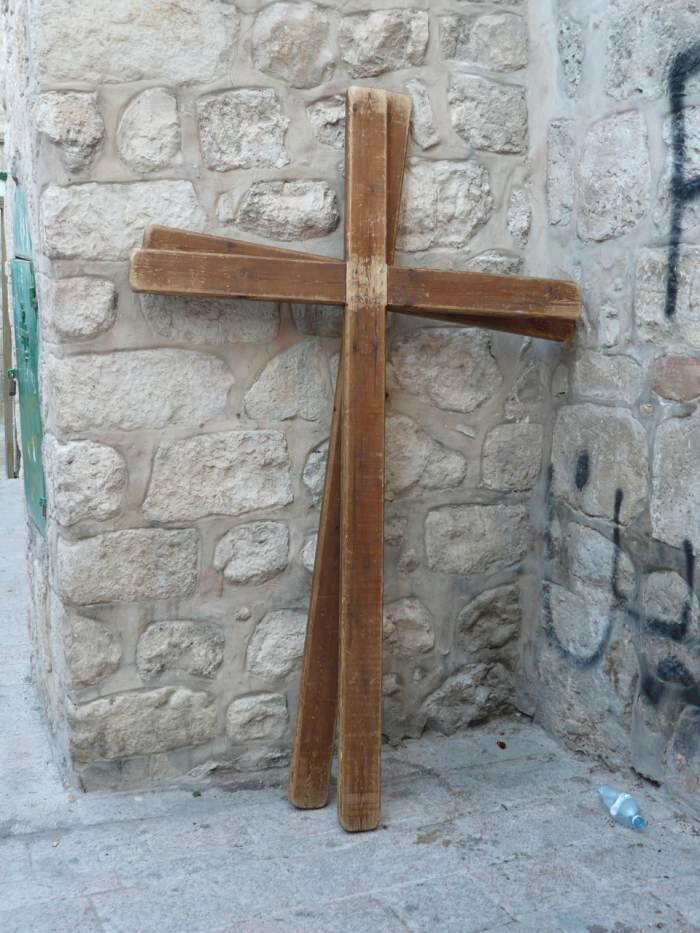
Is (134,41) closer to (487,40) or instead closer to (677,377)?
(487,40)

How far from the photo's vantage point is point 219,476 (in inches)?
101

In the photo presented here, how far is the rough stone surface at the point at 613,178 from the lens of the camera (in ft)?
8.04

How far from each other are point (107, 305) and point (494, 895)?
5.05 feet

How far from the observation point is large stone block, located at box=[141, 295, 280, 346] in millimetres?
2459

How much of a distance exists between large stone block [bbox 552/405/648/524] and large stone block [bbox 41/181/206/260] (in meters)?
1.14

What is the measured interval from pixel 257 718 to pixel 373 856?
1.76 ft

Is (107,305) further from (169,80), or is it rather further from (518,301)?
(518,301)

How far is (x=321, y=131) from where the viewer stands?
254 cm

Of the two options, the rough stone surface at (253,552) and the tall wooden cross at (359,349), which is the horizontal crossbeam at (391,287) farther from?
the rough stone surface at (253,552)

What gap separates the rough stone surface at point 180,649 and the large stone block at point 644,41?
1.65 metres

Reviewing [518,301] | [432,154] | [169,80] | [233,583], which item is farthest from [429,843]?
[169,80]

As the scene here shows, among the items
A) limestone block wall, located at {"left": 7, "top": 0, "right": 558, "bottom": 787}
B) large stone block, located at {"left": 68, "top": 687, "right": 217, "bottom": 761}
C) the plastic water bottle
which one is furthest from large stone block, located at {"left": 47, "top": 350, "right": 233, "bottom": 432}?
the plastic water bottle

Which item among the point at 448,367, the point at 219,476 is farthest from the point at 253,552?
the point at 448,367

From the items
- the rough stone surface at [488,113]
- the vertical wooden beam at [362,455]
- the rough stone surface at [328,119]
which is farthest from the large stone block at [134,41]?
the rough stone surface at [488,113]
